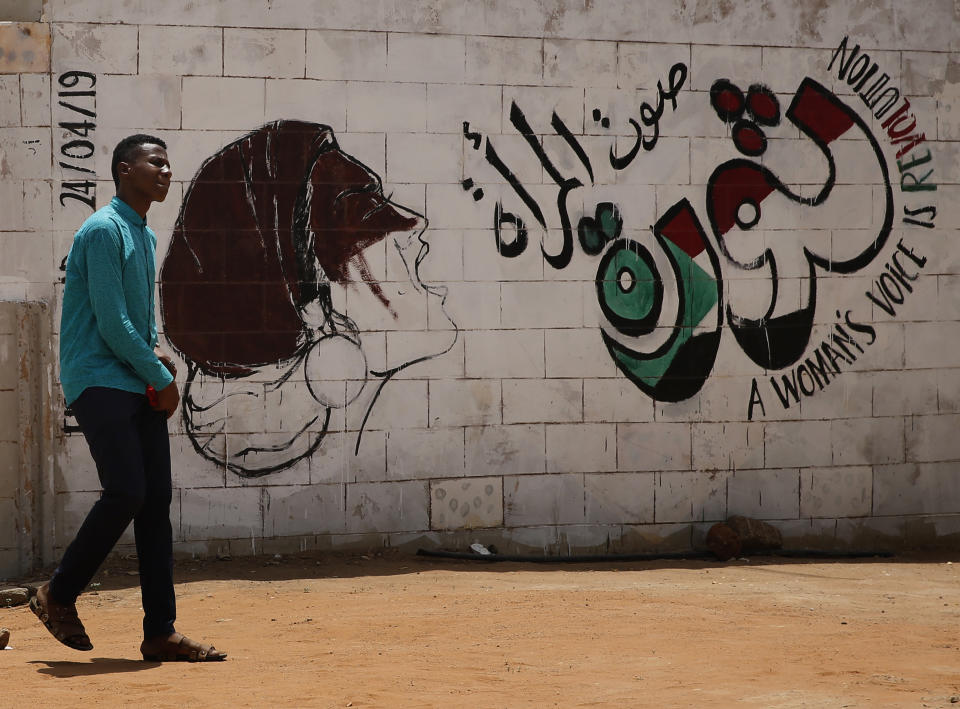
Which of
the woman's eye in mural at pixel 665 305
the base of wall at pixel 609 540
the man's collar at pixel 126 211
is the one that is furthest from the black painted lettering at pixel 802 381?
the man's collar at pixel 126 211

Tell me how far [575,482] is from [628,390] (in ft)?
2.05

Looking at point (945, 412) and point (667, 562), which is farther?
point (945, 412)

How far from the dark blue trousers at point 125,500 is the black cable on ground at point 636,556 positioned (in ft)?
8.16

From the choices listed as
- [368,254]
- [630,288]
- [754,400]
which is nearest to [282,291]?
[368,254]

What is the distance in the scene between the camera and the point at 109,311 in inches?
152

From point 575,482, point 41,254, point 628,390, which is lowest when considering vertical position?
point 575,482

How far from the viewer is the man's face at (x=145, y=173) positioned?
161 inches

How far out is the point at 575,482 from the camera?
6547 millimetres

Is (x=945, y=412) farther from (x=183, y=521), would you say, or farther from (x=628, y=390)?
(x=183, y=521)

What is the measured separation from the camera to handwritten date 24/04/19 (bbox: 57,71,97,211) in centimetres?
601

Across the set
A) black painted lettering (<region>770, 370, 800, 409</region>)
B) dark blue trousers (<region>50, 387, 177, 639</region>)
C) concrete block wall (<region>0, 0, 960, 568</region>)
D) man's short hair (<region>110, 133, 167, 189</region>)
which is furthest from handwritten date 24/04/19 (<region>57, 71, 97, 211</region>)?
black painted lettering (<region>770, 370, 800, 409</region>)

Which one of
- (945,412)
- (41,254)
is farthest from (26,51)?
(945,412)

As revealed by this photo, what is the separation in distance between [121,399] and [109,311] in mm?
316

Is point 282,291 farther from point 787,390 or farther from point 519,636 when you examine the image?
point 787,390
